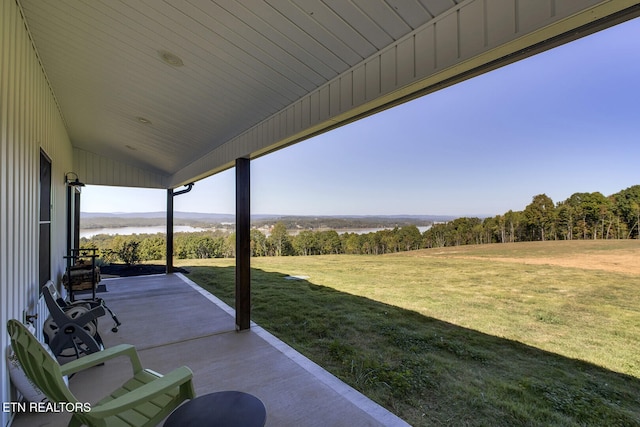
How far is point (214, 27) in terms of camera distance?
6.73ft

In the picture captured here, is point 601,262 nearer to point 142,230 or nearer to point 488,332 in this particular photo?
point 488,332

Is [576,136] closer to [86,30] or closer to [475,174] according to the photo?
[475,174]

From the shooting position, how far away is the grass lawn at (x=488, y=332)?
8.14 ft

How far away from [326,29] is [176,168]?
6498 millimetres

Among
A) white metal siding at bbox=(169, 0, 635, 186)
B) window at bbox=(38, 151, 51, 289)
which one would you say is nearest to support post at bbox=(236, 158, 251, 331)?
white metal siding at bbox=(169, 0, 635, 186)

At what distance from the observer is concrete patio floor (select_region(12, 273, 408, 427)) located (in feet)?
7.27

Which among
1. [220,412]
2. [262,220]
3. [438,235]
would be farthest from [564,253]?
A: [262,220]

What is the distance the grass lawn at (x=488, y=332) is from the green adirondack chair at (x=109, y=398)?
5.34ft

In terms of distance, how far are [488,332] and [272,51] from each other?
440 cm

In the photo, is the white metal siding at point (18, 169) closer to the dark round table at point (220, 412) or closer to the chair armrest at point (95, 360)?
the chair armrest at point (95, 360)

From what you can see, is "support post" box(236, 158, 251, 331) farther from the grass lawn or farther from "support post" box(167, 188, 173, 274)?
"support post" box(167, 188, 173, 274)

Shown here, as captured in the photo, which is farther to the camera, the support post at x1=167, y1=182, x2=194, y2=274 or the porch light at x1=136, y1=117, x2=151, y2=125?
the support post at x1=167, y1=182, x2=194, y2=274

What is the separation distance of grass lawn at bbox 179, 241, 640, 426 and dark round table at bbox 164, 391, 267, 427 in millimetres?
1359

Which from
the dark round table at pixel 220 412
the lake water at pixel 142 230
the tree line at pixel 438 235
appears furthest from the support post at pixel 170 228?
the dark round table at pixel 220 412
